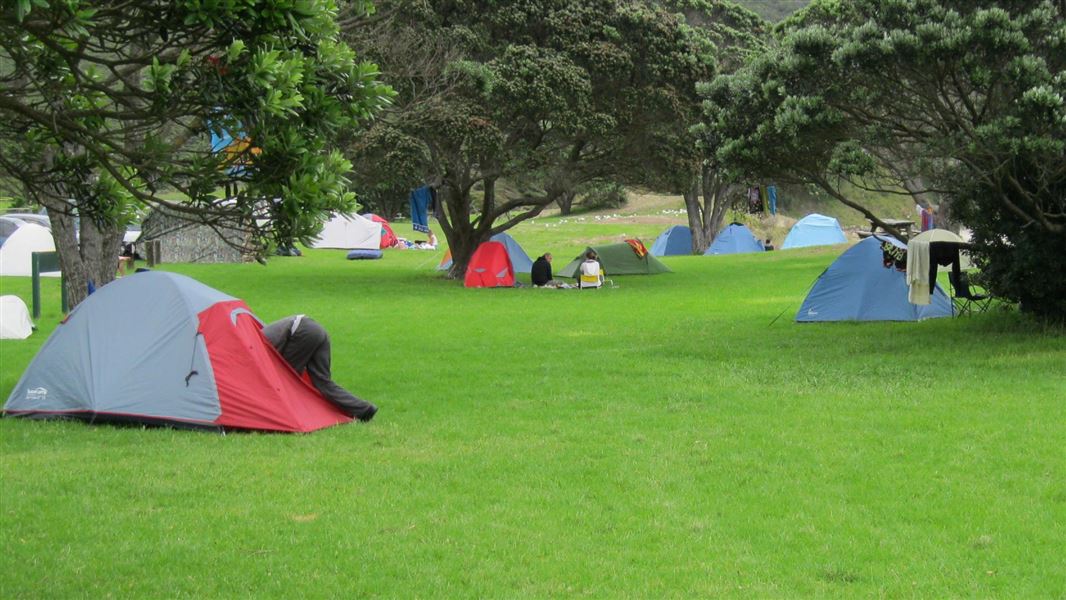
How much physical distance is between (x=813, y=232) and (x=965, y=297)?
103 feet

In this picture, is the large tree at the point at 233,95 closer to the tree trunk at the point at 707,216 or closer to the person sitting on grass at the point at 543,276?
the person sitting on grass at the point at 543,276

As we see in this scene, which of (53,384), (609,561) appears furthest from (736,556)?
(53,384)

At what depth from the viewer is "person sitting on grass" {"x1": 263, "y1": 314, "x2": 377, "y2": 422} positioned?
1166 cm

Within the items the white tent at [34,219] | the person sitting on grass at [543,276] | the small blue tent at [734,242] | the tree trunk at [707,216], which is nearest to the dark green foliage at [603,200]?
the tree trunk at [707,216]

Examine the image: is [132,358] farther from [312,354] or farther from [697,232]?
[697,232]

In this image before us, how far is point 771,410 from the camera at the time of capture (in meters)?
11.8

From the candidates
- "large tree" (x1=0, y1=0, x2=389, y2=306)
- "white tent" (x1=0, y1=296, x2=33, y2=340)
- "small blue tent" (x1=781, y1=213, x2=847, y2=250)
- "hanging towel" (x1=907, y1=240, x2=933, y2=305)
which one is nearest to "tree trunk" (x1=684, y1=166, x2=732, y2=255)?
"small blue tent" (x1=781, y1=213, x2=847, y2=250)

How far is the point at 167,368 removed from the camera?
1153 cm

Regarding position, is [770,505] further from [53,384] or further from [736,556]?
[53,384]

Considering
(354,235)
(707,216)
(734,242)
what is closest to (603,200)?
(707,216)

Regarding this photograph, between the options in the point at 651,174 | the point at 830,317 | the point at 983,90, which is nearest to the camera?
the point at 983,90

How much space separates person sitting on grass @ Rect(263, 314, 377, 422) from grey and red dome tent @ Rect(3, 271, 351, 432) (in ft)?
0.41

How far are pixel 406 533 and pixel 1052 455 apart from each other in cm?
506

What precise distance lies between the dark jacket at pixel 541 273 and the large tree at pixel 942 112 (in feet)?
44.6
